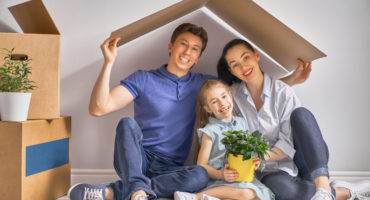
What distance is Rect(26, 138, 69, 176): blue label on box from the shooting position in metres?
1.51

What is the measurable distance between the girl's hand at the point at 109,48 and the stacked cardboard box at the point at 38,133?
241mm

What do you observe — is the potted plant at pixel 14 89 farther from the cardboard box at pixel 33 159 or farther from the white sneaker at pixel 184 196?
the white sneaker at pixel 184 196

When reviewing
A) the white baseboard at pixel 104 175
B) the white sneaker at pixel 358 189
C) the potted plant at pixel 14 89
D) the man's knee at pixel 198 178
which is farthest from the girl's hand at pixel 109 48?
the white sneaker at pixel 358 189

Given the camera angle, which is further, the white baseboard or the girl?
the white baseboard

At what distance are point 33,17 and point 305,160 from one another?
140 cm

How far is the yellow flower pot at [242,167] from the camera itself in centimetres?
142

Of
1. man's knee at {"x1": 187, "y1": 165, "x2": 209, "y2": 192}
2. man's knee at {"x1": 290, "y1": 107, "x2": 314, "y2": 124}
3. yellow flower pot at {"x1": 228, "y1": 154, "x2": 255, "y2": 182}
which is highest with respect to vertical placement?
man's knee at {"x1": 290, "y1": 107, "x2": 314, "y2": 124}

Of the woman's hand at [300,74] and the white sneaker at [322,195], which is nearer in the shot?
the white sneaker at [322,195]

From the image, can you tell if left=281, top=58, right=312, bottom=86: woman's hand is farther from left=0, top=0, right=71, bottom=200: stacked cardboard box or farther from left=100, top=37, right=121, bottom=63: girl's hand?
left=0, top=0, right=71, bottom=200: stacked cardboard box

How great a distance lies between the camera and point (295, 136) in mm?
1534

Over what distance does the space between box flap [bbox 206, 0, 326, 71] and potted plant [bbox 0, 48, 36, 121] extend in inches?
36.5

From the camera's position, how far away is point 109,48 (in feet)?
5.00

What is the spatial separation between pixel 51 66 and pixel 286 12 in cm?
121

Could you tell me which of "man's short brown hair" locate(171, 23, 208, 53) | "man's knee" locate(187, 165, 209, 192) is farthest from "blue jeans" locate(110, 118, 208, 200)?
"man's short brown hair" locate(171, 23, 208, 53)
